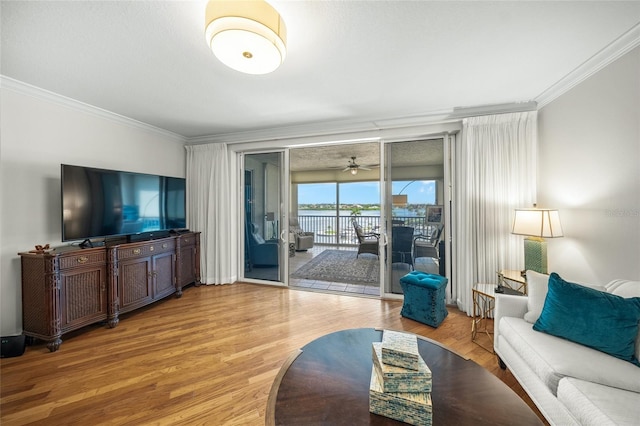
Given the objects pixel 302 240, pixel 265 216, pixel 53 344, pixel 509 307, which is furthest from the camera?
pixel 302 240

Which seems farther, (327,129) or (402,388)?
(327,129)

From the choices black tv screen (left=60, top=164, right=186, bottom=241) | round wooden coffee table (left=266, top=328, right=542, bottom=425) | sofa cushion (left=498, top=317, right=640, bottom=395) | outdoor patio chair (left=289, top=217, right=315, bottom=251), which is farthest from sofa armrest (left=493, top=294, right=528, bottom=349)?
outdoor patio chair (left=289, top=217, right=315, bottom=251)

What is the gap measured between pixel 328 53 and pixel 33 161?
10.3 feet

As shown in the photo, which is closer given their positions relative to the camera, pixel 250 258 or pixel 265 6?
pixel 265 6

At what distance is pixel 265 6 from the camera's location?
4.48 feet

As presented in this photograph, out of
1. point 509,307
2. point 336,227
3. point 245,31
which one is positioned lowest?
point 509,307

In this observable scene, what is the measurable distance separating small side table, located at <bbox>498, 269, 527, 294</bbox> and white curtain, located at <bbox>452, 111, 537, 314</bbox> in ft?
0.92

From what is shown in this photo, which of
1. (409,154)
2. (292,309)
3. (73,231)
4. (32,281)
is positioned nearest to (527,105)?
(409,154)

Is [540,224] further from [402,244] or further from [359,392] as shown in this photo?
[359,392]

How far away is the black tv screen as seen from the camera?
96.9 inches

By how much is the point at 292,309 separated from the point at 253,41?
9.18 ft

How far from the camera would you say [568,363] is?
4.34 ft

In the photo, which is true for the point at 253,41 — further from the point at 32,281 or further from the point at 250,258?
the point at 250,258

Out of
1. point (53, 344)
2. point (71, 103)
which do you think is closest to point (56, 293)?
point (53, 344)
